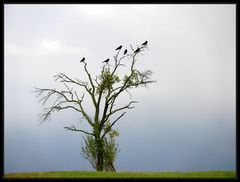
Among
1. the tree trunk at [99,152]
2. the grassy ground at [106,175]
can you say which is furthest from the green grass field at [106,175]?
the tree trunk at [99,152]

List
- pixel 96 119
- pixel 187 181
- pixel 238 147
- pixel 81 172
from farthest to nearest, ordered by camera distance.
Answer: pixel 96 119 < pixel 81 172 < pixel 238 147 < pixel 187 181

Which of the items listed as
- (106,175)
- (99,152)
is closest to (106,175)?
(106,175)

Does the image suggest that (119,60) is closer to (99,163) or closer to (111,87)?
(111,87)

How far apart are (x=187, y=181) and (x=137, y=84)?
11098mm

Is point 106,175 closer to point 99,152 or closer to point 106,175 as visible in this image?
point 106,175

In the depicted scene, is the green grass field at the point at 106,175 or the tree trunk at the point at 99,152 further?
the tree trunk at the point at 99,152

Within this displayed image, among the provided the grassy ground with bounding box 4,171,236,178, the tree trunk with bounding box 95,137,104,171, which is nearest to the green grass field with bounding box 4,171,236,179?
the grassy ground with bounding box 4,171,236,178

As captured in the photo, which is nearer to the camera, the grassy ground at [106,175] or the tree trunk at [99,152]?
the grassy ground at [106,175]

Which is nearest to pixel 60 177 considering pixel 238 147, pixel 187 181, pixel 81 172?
pixel 81 172

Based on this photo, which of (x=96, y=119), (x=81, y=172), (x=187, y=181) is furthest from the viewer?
(x=96, y=119)

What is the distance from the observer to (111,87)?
25875 millimetres

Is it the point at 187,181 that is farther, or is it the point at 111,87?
the point at 111,87

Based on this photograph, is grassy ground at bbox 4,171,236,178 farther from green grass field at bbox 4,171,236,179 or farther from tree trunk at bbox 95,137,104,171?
tree trunk at bbox 95,137,104,171

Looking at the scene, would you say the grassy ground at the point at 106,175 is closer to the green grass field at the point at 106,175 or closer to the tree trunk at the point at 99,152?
the green grass field at the point at 106,175
